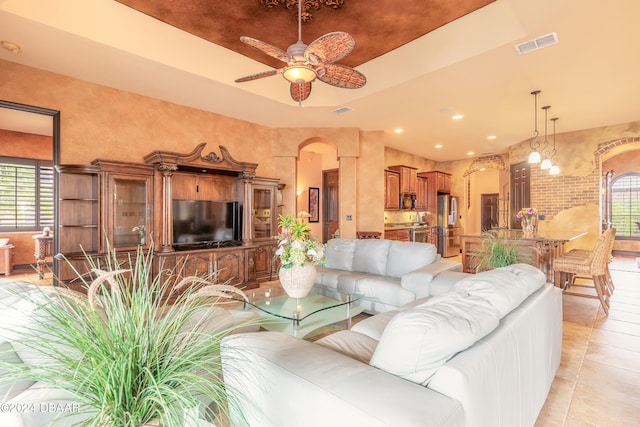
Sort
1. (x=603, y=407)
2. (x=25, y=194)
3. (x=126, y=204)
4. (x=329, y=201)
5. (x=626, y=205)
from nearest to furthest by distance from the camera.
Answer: (x=603, y=407) → (x=126, y=204) → (x=25, y=194) → (x=329, y=201) → (x=626, y=205)

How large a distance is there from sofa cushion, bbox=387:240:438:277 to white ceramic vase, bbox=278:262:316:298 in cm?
130

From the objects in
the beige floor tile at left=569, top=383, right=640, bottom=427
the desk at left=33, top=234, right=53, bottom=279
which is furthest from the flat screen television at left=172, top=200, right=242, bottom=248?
the beige floor tile at left=569, top=383, right=640, bottom=427

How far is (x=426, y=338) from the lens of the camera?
1073 millimetres

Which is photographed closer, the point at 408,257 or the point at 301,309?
the point at 301,309

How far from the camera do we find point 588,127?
6121 millimetres

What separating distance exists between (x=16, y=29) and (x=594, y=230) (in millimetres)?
9299

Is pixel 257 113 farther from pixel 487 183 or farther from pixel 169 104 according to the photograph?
pixel 487 183

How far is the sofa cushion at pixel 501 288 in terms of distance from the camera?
1397 mm

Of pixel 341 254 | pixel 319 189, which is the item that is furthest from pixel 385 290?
pixel 319 189

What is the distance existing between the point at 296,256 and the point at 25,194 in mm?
7225

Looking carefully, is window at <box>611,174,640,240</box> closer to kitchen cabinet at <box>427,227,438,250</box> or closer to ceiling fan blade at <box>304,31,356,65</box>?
kitchen cabinet at <box>427,227,438,250</box>

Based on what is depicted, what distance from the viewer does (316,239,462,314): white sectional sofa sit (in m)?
3.18

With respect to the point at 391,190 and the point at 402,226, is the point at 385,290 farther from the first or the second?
the point at 402,226

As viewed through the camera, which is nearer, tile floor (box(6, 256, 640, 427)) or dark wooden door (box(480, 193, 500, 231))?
tile floor (box(6, 256, 640, 427))
